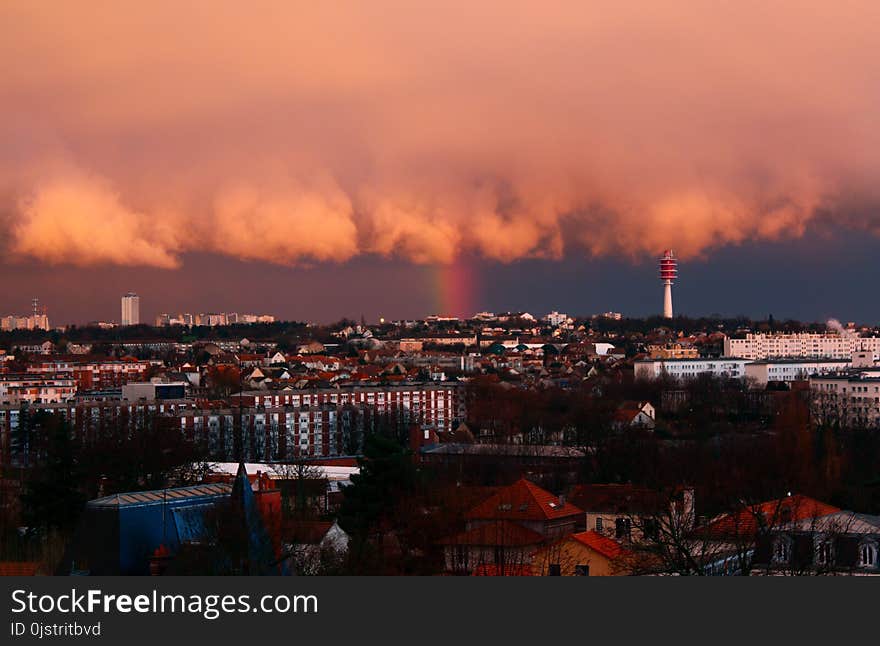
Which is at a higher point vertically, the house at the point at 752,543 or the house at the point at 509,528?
the house at the point at 752,543

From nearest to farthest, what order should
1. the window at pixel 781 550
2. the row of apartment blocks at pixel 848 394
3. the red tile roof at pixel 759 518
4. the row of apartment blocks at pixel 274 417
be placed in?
the red tile roof at pixel 759 518
the window at pixel 781 550
the row of apartment blocks at pixel 274 417
the row of apartment blocks at pixel 848 394

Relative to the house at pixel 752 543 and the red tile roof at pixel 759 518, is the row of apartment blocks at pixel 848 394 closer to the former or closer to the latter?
the red tile roof at pixel 759 518

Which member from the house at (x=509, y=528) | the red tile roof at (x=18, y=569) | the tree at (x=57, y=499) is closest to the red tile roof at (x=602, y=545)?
the house at (x=509, y=528)

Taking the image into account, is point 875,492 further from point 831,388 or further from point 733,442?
point 831,388

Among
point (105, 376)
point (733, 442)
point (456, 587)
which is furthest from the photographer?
point (105, 376)

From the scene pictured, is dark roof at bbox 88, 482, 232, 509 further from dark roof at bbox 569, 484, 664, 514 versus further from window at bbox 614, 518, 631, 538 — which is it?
dark roof at bbox 569, 484, 664, 514

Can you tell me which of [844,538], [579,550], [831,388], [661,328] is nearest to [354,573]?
[579,550]

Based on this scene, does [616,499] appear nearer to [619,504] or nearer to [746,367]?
[619,504]
